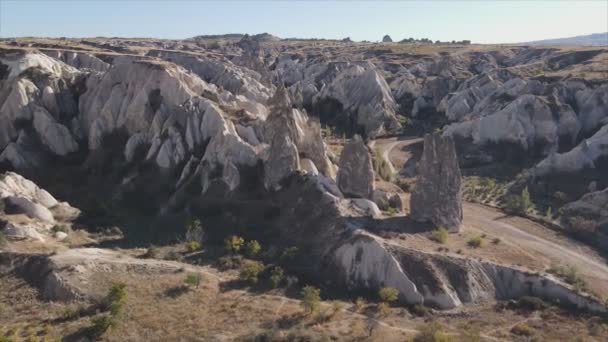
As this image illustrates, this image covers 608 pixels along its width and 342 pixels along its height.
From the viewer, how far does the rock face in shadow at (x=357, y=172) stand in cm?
5762

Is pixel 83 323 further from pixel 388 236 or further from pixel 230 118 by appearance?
pixel 230 118

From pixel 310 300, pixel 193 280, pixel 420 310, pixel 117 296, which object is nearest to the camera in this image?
pixel 117 296

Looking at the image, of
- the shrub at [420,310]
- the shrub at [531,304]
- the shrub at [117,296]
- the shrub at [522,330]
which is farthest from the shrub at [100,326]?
the shrub at [531,304]

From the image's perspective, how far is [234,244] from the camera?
51469 millimetres

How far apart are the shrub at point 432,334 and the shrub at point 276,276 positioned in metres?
13.5

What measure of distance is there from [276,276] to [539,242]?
2947 cm

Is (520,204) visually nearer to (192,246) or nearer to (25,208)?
(192,246)

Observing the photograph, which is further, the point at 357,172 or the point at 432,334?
the point at 357,172

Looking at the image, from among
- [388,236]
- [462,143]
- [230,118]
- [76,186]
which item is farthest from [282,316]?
[462,143]

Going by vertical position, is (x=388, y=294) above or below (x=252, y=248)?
below

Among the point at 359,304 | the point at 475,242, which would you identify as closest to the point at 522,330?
the point at 359,304

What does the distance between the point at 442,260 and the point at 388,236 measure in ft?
18.6

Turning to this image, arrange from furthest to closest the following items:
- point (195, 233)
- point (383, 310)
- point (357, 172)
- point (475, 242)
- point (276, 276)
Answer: point (357, 172) → point (195, 233) → point (475, 242) → point (276, 276) → point (383, 310)

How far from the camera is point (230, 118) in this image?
6881cm
